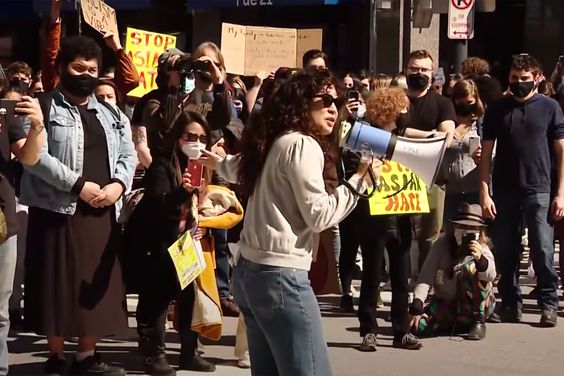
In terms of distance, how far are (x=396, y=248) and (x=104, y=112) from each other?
2158 mm

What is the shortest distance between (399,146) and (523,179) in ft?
11.8

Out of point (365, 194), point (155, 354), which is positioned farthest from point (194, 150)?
point (155, 354)

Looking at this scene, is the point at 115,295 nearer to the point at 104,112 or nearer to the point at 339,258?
the point at 104,112

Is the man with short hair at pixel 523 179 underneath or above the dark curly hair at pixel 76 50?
underneath

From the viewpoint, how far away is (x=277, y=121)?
480 cm

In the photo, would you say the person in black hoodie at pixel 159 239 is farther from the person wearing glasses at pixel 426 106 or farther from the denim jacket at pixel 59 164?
the person wearing glasses at pixel 426 106

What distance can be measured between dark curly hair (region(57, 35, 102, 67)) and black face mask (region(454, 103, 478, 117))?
3331 mm

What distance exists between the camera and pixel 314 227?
466 cm

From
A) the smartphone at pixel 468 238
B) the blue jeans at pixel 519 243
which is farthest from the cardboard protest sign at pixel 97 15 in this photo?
the blue jeans at pixel 519 243

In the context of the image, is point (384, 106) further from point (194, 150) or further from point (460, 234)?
point (194, 150)

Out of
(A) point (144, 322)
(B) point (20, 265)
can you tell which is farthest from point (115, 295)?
(B) point (20, 265)

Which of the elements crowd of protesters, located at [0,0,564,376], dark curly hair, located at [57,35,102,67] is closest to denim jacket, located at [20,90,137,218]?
crowd of protesters, located at [0,0,564,376]

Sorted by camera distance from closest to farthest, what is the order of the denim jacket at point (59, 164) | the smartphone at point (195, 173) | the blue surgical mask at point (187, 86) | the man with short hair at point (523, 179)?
1. the smartphone at point (195, 173)
2. the denim jacket at point (59, 164)
3. the blue surgical mask at point (187, 86)
4. the man with short hair at point (523, 179)

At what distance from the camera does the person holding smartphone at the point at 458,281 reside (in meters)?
8.16
